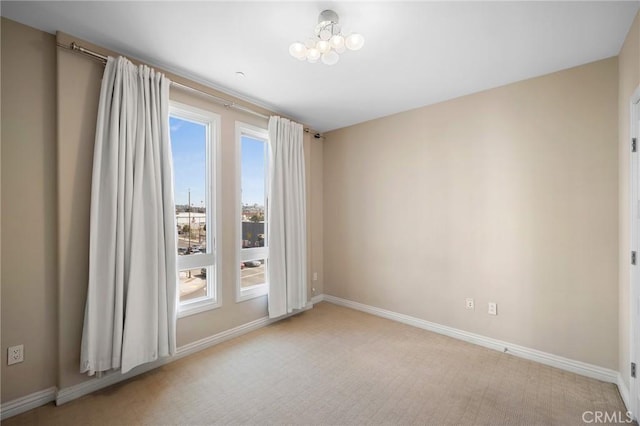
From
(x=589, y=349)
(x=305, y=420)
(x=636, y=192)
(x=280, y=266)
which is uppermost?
(x=636, y=192)

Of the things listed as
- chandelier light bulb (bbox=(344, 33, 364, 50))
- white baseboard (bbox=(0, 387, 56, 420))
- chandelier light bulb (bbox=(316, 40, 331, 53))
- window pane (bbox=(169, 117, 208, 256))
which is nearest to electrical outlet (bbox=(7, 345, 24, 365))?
white baseboard (bbox=(0, 387, 56, 420))

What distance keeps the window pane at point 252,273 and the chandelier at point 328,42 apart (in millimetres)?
2336

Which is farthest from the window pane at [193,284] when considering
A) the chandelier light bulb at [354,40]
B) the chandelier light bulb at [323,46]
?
the chandelier light bulb at [354,40]

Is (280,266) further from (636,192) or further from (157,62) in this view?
(636,192)

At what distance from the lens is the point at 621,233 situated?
7.23 ft

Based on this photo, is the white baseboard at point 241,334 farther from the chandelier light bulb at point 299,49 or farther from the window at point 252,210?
the chandelier light bulb at point 299,49

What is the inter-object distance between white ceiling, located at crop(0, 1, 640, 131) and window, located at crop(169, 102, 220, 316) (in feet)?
1.50

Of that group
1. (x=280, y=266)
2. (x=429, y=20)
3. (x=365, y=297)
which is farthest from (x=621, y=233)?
(x=280, y=266)

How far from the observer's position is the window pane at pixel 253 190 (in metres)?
3.41

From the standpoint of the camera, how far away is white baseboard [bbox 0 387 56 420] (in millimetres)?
1862

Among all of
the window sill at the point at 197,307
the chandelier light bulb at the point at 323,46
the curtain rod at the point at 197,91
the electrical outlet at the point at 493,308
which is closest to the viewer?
the chandelier light bulb at the point at 323,46

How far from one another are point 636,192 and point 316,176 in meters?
3.34

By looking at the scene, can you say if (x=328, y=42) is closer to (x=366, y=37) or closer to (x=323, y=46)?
(x=323, y=46)

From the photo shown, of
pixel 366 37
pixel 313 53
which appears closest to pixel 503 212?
pixel 366 37
